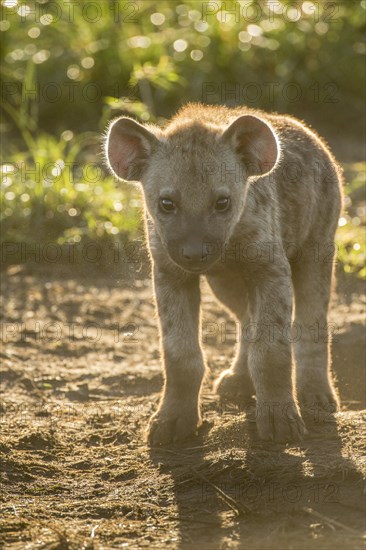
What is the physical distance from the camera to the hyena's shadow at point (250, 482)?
14.5 feet

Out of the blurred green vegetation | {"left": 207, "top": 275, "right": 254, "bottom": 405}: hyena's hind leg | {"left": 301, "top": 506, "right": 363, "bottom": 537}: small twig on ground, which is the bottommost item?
{"left": 301, "top": 506, "right": 363, "bottom": 537}: small twig on ground

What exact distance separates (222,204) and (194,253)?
1.24 ft

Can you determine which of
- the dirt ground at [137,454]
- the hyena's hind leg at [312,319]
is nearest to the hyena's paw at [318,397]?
the hyena's hind leg at [312,319]

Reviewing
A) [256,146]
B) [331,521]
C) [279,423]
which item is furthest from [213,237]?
[331,521]

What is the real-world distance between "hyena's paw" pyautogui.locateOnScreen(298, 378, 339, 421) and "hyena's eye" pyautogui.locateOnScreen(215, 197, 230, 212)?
135 centimetres

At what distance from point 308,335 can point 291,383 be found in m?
0.90

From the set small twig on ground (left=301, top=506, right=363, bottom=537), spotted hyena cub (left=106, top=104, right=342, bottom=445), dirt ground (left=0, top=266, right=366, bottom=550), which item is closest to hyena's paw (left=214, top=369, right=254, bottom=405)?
dirt ground (left=0, top=266, right=366, bottom=550)

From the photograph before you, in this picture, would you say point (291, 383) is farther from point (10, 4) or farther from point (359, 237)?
point (10, 4)

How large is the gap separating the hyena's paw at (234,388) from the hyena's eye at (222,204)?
4.97ft

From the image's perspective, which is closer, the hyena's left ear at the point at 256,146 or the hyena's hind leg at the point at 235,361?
the hyena's left ear at the point at 256,146

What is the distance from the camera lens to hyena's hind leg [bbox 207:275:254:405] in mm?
6453

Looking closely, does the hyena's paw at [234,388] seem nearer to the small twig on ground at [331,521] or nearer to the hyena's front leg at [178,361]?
the hyena's front leg at [178,361]

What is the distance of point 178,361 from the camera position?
576 centimetres

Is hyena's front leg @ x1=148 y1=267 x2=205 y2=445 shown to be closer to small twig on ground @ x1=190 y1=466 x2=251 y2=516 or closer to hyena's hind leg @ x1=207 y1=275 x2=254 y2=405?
hyena's hind leg @ x1=207 y1=275 x2=254 y2=405
